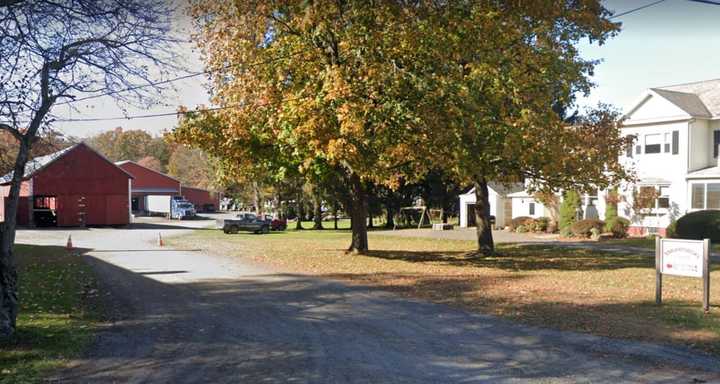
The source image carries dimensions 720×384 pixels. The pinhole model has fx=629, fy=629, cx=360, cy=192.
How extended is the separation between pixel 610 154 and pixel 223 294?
13937 mm

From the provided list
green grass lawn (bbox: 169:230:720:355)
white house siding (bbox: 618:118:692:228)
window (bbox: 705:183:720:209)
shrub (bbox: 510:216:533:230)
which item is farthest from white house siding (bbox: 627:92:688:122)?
green grass lawn (bbox: 169:230:720:355)

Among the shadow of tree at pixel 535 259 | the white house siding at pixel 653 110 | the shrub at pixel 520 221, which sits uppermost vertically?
the white house siding at pixel 653 110

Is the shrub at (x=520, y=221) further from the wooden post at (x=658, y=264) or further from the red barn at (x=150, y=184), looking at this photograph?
the red barn at (x=150, y=184)

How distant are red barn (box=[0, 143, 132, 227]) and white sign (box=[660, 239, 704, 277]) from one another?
42.0 meters

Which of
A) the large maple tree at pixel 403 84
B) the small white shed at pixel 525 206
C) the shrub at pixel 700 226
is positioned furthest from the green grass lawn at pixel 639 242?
the small white shed at pixel 525 206

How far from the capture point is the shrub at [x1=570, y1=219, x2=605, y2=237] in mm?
33375

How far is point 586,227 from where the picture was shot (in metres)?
33.6

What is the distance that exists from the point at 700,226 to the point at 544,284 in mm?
15658

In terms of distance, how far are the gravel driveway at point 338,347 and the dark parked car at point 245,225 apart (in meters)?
29.5

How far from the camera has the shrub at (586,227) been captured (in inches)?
1314

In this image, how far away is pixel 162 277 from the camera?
1659 cm

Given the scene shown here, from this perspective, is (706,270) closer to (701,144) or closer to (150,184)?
(701,144)

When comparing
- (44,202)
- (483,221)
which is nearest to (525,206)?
(483,221)

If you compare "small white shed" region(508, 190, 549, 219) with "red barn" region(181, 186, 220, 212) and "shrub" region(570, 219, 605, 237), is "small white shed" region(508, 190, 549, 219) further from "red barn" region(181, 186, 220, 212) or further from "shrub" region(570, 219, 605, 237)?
"red barn" region(181, 186, 220, 212)
